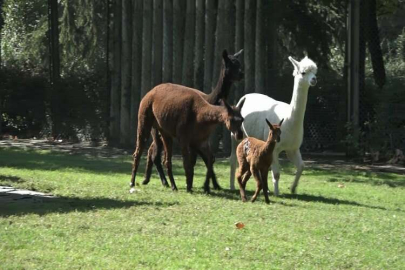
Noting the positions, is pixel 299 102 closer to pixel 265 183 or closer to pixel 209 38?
pixel 265 183

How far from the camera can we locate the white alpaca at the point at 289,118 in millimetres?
11719

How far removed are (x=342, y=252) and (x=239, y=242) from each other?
944mm

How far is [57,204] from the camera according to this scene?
9.75 metres

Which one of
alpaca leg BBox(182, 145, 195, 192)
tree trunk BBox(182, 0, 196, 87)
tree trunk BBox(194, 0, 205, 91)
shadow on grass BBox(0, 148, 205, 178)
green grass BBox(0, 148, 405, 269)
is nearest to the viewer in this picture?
green grass BBox(0, 148, 405, 269)

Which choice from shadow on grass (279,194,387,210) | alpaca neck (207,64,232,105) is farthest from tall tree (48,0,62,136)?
shadow on grass (279,194,387,210)

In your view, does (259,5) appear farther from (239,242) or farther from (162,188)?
(239,242)

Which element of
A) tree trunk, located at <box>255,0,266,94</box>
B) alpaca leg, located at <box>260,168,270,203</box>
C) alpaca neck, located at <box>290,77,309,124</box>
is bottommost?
alpaca leg, located at <box>260,168,270,203</box>

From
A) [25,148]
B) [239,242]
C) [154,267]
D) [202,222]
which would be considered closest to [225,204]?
[202,222]

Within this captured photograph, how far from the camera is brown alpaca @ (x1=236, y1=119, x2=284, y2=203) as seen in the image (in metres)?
10.4

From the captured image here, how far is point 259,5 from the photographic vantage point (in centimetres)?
1797

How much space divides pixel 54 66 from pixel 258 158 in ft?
37.5

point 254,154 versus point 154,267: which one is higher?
point 254,154

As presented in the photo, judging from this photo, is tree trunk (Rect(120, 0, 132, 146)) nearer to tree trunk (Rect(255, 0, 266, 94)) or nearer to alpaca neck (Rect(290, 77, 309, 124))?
tree trunk (Rect(255, 0, 266, 94))

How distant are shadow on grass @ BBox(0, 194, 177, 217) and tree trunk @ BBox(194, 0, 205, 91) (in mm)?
8516
